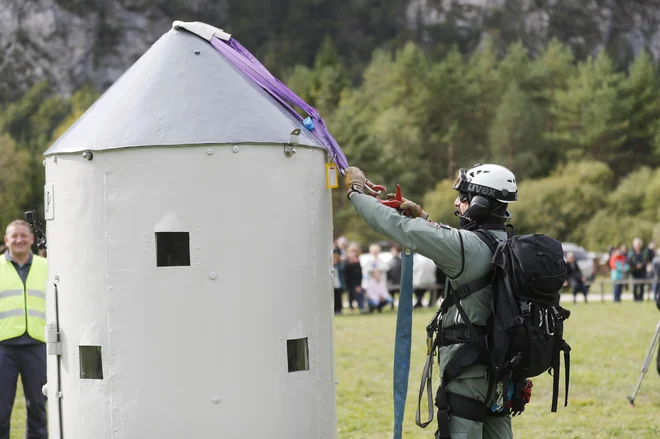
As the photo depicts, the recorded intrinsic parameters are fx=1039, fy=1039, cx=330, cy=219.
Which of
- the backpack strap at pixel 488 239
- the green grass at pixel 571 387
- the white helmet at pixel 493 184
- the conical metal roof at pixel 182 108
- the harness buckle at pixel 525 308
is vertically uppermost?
the conical metal roof at pixel 182 108

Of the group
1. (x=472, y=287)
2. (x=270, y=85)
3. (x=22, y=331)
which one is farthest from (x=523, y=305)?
(x=22, y=331)

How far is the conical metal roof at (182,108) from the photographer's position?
700 centimetres

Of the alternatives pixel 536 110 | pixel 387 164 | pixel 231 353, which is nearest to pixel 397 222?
pixel 231 353

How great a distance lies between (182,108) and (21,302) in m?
3.93

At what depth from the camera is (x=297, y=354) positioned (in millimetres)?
7312

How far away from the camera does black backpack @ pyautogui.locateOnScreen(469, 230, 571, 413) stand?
22.4ft

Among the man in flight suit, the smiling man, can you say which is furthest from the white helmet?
the smiling man

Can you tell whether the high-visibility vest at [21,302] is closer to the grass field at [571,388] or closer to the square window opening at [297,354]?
the grass field at [571,388]

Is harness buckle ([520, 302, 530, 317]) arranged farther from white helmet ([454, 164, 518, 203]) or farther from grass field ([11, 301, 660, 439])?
grass field ([11, 301, 660, 439])

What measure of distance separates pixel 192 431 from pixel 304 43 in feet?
405

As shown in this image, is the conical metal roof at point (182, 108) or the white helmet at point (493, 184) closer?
the conical metal roof at point (182, 108)

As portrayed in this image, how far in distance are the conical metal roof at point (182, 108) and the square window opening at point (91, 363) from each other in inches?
54.3

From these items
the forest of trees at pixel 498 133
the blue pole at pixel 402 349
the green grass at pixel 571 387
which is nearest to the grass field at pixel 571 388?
the green grass at pixel 571 387

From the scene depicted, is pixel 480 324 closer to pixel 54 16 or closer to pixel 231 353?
pixel 231 353
